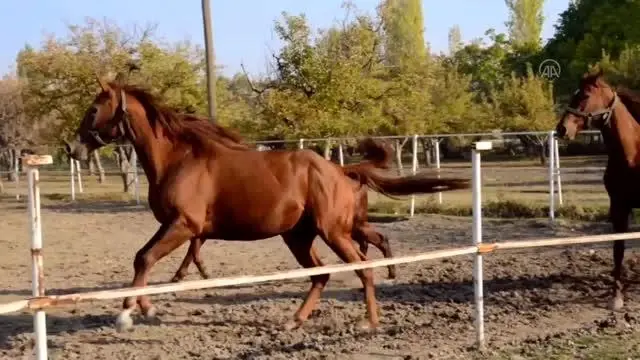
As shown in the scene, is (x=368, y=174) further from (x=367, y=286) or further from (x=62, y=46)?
(x=62, y=46)

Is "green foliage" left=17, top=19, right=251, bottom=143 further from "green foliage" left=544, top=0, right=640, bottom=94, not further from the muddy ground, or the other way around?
"green foliage" left=544, top=0, right=640, bottom=94

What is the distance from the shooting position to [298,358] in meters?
5.95

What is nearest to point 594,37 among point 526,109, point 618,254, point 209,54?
point 526,109

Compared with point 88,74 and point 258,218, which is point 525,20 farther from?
point 258,218

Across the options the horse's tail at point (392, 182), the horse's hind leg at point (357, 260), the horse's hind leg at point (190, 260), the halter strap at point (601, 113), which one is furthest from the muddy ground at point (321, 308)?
the halter strap at point (601, 113)

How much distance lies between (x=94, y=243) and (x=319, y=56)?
33.2ft

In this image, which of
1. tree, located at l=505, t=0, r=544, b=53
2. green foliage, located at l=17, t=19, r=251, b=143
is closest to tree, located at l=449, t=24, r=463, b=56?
tree, located at l=505, t=0, r=544, b=53

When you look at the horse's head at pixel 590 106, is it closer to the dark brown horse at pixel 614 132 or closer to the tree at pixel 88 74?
the dark brown horse at pixel 614 132

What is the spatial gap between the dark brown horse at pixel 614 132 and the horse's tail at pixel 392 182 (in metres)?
1.53

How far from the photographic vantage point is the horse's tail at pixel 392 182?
7.88 m

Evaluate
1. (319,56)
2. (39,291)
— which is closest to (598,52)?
(319,56)

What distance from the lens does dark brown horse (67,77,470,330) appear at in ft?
23.7

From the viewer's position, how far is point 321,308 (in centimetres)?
801

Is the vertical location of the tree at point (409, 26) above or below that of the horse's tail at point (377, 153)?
above
